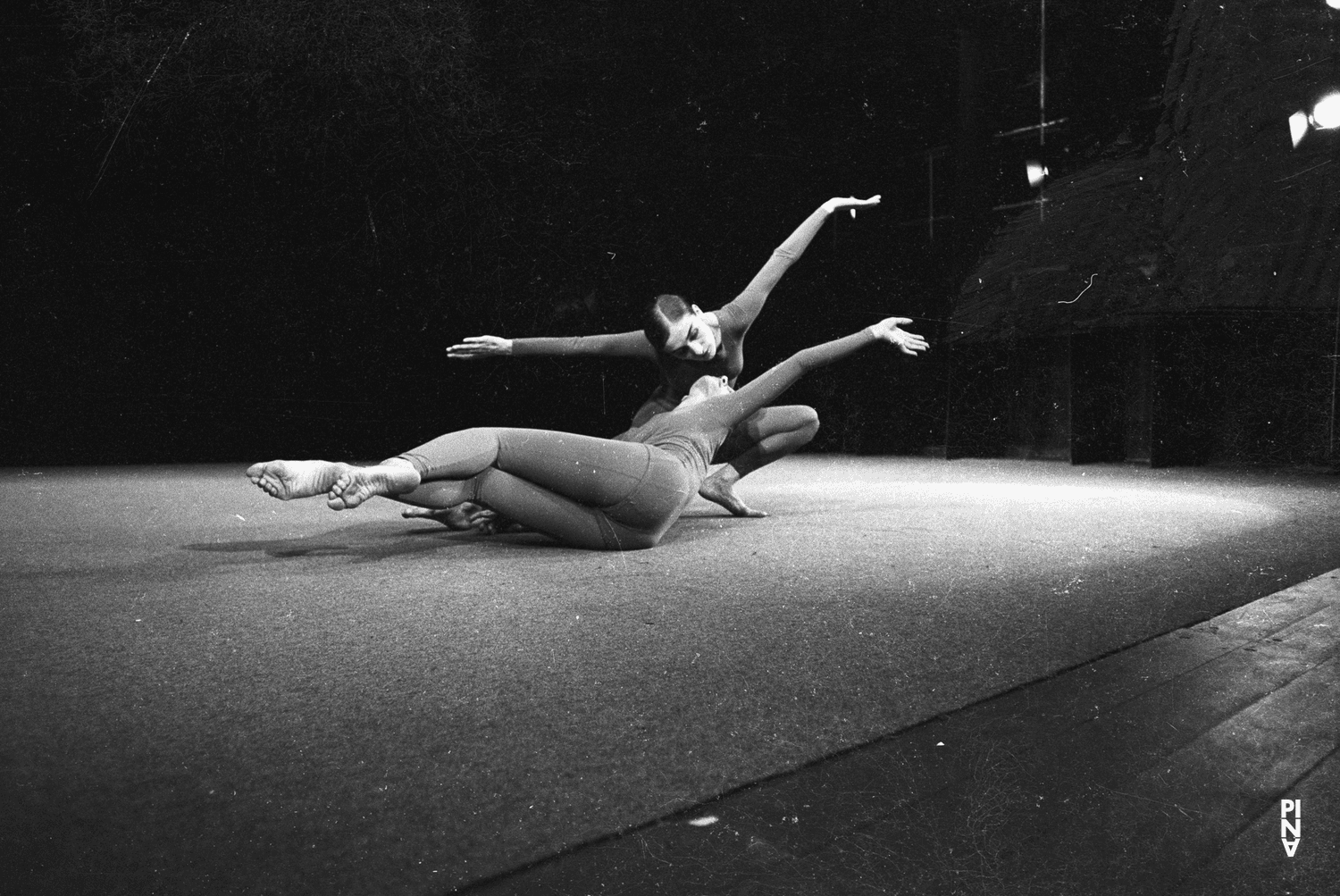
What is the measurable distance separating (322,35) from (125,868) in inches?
211

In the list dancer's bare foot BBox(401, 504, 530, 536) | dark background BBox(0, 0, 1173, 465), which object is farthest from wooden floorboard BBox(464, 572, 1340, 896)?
dark background BBox(0, 0, 1173, 465)

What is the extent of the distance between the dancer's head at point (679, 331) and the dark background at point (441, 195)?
2957 millimetres

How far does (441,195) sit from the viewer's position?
5418mm

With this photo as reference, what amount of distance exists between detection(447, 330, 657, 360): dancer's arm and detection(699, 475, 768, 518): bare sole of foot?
1.43ft

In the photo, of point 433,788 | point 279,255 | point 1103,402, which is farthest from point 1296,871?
point 279,255

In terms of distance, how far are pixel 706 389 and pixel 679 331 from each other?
21 centimetres

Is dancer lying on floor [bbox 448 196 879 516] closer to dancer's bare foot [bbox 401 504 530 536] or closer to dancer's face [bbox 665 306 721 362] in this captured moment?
dancer's face [bbox 665 306 721 362]

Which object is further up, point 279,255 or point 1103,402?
point 279,255

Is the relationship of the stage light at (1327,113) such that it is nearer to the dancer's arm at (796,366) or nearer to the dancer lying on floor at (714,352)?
the dancer lying on floor at (714,352)

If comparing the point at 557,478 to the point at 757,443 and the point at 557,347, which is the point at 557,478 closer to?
the point at 557,347

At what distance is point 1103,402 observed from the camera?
15.8 ft

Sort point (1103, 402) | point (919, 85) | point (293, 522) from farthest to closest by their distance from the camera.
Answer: point (919, 85), point (1103, 402), point (293, 522)

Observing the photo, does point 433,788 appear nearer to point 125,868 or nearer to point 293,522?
point 125,868

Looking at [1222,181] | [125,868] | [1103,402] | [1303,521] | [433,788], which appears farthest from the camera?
[1103,402]
